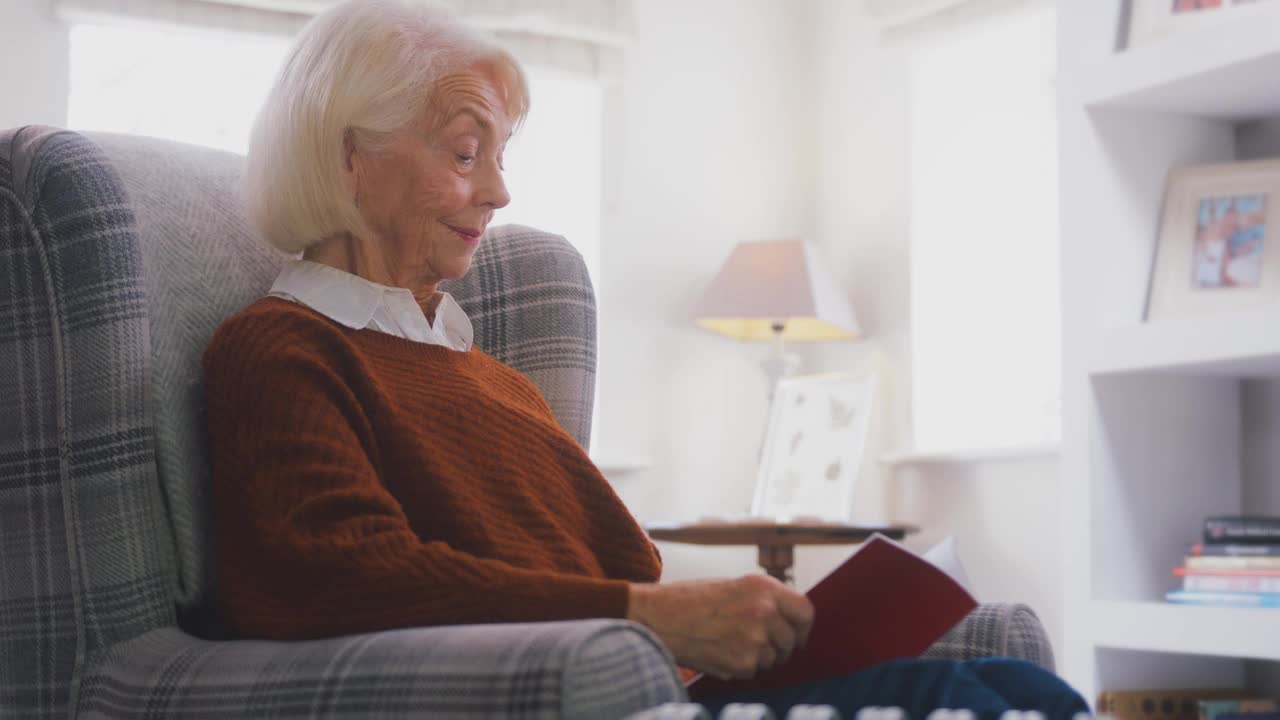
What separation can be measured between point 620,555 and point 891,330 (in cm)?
262

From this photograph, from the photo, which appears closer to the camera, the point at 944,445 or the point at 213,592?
the point at 213,592

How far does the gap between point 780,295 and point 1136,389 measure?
1332 mm

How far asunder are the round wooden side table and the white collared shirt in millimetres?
1990

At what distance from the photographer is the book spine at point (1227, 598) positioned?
2338 mm

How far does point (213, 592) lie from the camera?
1.30 metres

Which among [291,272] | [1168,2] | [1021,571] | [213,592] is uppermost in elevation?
[1168,2]

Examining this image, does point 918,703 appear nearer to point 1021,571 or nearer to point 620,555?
point 620,555

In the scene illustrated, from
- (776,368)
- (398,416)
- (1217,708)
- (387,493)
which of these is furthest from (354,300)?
(776,368)

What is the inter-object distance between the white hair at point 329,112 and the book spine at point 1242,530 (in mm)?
1600

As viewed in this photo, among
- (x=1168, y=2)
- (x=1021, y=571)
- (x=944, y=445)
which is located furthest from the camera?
(x=944, y=445)

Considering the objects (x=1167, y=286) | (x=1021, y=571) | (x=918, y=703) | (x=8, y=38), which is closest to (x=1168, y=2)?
(x=1167, y=286)

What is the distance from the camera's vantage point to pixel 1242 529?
2.43 meters

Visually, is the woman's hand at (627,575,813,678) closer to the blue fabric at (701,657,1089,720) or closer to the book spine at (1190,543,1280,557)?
the blue fabric at (701,657,1089,720)

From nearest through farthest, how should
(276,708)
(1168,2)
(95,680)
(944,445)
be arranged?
(276,708), (95,680), (1168,2), (944,445)
